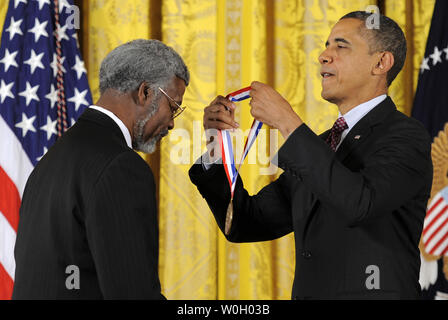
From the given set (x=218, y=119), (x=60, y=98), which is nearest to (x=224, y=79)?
(x=60, y=98)

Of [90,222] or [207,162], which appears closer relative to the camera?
[90,222]

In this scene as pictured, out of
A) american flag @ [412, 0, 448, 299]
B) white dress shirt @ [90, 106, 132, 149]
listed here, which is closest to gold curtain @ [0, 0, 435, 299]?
american flag @ [412, 0, 448, 299]

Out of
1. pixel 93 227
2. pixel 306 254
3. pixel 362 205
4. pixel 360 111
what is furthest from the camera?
pixel 360 111

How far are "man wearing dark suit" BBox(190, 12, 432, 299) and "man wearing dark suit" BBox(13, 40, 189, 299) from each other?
0.45 metres

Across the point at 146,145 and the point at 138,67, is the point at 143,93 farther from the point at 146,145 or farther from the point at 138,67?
the point at 146,145

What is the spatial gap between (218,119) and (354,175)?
0.57 m

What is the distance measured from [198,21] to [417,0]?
1.37m

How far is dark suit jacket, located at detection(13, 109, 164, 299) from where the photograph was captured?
131cm

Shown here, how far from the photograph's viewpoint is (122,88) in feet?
5.27

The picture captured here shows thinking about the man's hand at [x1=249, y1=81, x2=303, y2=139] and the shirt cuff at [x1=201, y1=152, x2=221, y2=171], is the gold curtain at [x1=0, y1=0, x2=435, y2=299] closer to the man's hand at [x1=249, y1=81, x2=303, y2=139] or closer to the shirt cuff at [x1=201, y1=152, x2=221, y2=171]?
the shirt cuff at [x1=201, y1=152, x2=221, y2=171]

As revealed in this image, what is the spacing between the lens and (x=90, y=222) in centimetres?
132

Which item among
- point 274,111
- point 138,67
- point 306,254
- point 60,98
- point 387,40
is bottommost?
point 306,254

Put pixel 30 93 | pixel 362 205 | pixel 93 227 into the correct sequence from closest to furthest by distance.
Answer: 1. pixel 93 227
2. pixel 362 205
3. pixel 30 93

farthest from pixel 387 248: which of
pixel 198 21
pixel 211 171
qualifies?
pixel 198 21
